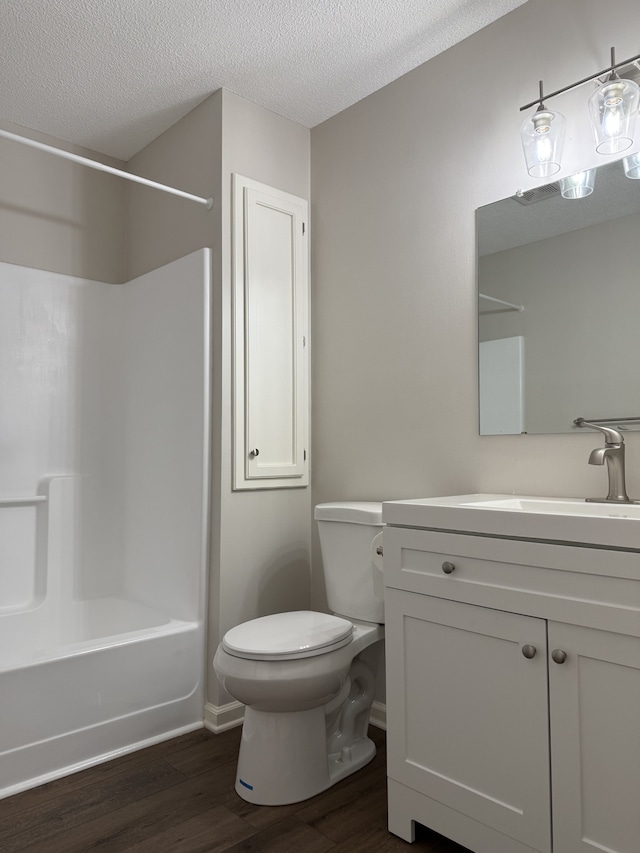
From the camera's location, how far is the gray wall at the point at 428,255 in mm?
1928

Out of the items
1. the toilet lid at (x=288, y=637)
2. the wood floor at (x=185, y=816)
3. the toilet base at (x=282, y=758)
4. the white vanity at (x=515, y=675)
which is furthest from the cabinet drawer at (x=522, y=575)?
the wood floor at (x=185, y=816)

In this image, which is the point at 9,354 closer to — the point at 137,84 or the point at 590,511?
the point at 137,84

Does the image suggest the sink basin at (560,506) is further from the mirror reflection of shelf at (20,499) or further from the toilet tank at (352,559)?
the mirror reflection of shelf at (20,499)

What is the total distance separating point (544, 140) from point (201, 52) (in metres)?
1.26

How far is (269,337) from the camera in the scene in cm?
259

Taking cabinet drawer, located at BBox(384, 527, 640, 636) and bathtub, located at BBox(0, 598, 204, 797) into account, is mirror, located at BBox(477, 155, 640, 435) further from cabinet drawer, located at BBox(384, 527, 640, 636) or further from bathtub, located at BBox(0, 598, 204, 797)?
bathtub, located at BBox(0, 598, 204, 797)

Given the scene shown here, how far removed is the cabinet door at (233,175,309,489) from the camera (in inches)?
98.0

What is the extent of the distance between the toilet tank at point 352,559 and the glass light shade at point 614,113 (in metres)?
1.27

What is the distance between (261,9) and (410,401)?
138cm

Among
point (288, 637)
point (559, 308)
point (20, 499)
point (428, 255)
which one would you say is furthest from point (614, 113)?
point (20, 499)

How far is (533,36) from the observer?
202cm

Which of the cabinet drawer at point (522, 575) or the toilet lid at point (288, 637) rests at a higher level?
the cabinet drawer at point (522, 575)

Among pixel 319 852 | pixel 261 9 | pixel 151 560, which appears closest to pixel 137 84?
pixel 261 9

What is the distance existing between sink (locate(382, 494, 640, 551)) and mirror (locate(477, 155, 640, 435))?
0.89 ft
